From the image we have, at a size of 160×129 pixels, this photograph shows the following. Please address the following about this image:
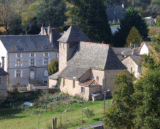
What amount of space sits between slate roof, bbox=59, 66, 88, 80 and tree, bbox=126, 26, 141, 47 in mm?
21827

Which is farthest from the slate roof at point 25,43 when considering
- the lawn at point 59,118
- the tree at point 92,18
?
the lawn at point 59,118

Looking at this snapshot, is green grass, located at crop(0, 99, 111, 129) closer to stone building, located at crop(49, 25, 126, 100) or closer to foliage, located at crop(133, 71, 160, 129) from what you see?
stone building, located at crop(49, 25, 126, 100)

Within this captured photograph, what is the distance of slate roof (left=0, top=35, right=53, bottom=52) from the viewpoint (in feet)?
194

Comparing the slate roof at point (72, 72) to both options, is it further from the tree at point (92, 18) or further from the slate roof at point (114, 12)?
the slate roof at point (114, 12)

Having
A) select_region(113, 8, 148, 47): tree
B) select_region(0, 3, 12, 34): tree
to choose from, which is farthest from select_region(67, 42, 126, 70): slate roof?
select_region(0, 3, 12, 34): tree

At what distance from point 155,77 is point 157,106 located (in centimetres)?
158

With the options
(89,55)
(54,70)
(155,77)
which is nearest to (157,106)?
(155,77)

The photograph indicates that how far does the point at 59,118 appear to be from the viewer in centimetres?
3425

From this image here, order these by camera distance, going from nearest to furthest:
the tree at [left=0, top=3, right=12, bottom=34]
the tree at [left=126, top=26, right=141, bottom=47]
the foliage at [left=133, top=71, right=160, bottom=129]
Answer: the foliage at [left=133, top=71, right=160, bottom=129], the tree at [left=126, top=26, right=141, bottom=47], the tree at [left=0, top=3, right=12, bottom=34]

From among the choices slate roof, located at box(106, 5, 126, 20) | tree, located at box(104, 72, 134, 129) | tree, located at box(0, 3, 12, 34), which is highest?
slate roof, located at box(106, 5, 126, 20)

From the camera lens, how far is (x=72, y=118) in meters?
33.2

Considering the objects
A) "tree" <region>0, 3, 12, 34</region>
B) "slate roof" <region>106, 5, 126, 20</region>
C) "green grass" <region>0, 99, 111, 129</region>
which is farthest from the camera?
"slate roof" <region>106, 5, 126, 20</region>

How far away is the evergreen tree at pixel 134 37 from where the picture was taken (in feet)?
216

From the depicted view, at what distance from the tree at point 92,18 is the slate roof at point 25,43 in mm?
9090
